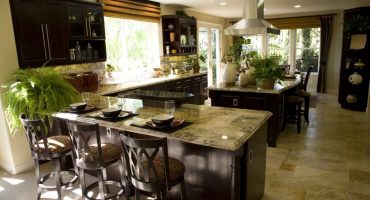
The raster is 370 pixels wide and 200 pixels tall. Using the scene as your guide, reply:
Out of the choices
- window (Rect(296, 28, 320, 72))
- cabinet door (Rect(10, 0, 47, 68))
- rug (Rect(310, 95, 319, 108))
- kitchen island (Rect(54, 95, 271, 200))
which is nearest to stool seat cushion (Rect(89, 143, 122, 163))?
kitchen island (Rect(54, 95, 271, 200))

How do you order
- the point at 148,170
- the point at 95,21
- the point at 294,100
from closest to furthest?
the point at 148,170
the point at 95,21
the point at 294,100

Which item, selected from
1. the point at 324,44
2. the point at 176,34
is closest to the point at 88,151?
the point at 176,34

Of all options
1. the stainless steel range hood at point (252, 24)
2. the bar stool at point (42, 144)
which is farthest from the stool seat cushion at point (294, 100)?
the bar stool at point (42, 144)

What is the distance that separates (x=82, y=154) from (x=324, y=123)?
4.78 metres

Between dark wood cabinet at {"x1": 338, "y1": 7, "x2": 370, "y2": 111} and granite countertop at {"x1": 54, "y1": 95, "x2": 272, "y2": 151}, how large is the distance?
16.1ft

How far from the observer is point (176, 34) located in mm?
6391

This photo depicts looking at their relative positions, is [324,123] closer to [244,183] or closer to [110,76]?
[244,183]

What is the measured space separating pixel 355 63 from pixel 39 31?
644 cm


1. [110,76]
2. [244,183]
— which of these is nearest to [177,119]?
[244,183]

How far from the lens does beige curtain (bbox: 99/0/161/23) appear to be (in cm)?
490

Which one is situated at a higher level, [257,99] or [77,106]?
[77,106]

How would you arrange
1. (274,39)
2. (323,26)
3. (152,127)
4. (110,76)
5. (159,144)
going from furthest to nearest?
(274,39), (323,26), (110,76), (152,127), (159,144)

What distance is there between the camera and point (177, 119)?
2312 millimetres

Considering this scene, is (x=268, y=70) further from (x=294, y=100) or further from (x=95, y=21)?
(x=95, y=21)
